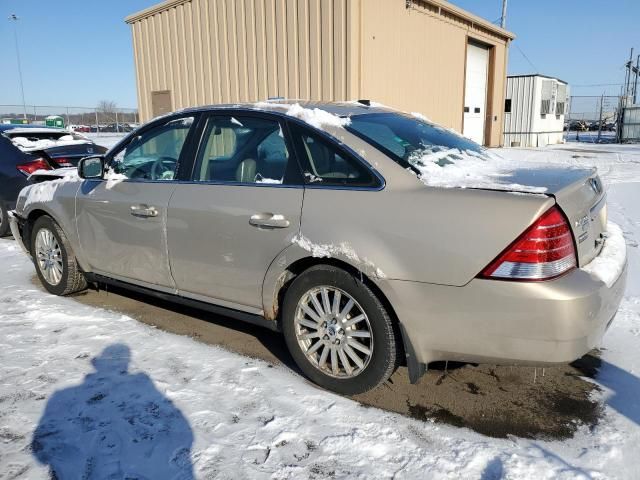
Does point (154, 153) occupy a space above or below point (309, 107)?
below

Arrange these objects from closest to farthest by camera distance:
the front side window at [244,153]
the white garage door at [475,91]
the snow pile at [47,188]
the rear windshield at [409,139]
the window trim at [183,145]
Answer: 1. the rear windshield at [409,139]
2. the front side window at [244,153]
3. the window trim at [183,145]
4. the snow pile at [47,188]
5. the white garage door at [475,91]

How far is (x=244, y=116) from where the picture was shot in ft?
10.7

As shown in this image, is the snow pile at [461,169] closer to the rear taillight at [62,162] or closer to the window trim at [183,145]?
the window trim at [183,145]

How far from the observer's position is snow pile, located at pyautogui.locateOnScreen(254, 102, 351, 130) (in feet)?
9.58

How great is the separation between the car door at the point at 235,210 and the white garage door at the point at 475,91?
14.9 meters

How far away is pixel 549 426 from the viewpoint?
100.0 inches

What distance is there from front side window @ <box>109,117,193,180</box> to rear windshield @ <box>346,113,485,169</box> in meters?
1.26

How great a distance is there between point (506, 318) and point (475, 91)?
1716cm

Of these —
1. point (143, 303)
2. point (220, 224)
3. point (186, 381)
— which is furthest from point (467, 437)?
point (143, 303)

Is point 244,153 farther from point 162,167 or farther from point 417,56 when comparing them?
point 417,56

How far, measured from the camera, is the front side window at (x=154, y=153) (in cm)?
355

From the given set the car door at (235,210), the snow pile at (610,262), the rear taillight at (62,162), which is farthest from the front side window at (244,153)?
the rear taillight at (62,162)

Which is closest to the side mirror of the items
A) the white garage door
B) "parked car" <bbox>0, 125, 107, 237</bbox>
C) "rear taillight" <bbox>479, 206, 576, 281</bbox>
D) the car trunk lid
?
"rear taillight" <bbox>479, 206, 576, 281</bbox>

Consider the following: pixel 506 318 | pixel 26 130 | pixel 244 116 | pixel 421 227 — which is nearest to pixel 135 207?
pixel 244 116
